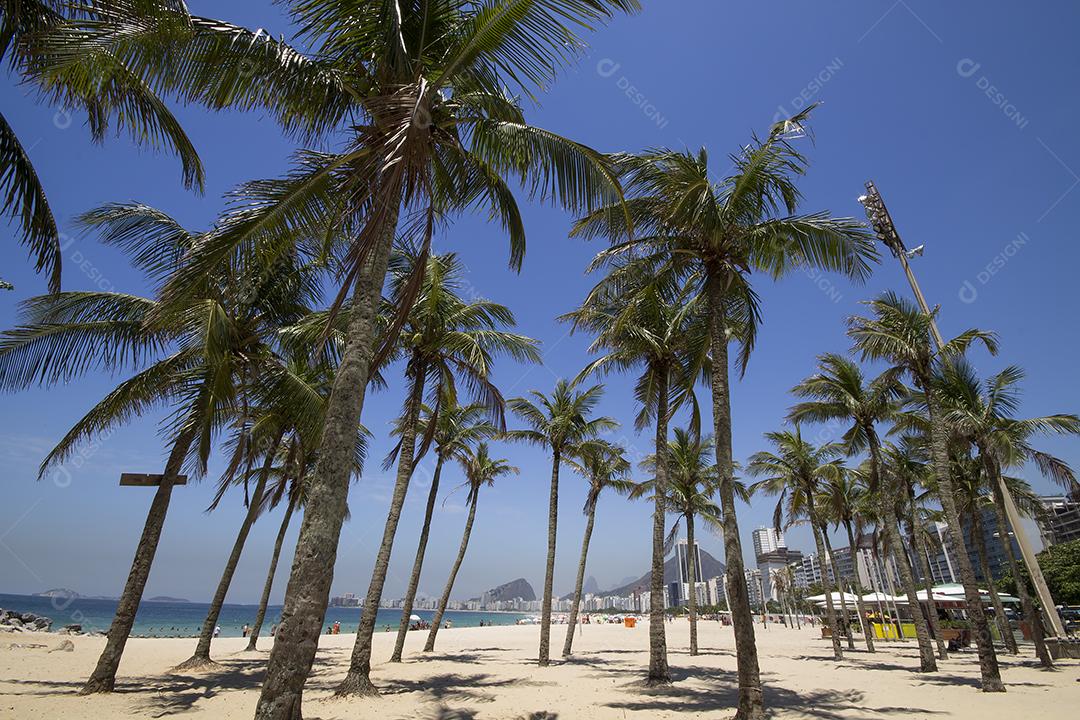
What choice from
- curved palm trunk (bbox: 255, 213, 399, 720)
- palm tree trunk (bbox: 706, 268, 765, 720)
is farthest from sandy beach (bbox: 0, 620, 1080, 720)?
curved palm trunk (bbox: 255, 213, 399, 720)

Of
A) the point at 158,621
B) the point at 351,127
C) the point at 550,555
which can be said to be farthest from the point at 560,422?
the point at 158,621

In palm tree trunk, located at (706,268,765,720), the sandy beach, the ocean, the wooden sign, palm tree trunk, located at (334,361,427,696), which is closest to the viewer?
palm tree trunk, located at (706,268,765,720)

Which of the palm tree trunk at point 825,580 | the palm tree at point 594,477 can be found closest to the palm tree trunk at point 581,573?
the palm tree at point 594,477

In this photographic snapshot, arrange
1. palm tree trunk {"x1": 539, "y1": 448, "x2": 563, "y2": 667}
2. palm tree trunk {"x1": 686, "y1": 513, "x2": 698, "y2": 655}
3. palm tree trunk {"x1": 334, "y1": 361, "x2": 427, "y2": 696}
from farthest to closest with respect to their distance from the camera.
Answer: palm tree trunk {"x1": 686, "y1": 513, "x2": 698, "y2": 655} → palm tree trunk {"x1": 539, "y1": 448, "x2": 563, "y2": 667} → palm tree trunk {"x1": 334, "y1": 361, "x2": 427, "y2": 696}

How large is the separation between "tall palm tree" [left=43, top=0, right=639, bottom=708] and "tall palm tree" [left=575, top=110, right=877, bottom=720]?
2.58 m

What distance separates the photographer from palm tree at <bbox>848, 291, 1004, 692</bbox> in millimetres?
12258

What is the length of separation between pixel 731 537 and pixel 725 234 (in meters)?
5.20

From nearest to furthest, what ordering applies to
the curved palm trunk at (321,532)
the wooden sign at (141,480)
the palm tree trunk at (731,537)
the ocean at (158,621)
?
the curved palm trunk at (321,532) → the palm tree trunk at (731,537) → the wooden sign at (141,480) → the ocean at (158,621)

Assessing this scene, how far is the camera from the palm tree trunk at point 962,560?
35.2 ft

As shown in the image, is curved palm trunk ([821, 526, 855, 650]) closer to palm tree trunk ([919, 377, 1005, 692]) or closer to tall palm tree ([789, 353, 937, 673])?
tall palm tree ([789, 353, 937, 673])

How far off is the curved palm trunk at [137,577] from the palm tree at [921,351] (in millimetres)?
16362

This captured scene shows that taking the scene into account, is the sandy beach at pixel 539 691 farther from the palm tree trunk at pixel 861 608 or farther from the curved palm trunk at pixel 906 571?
the palm tree trunk at pixel 861 608

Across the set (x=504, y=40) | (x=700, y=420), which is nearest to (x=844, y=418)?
(x=700, y=420)

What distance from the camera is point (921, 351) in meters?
13.2
